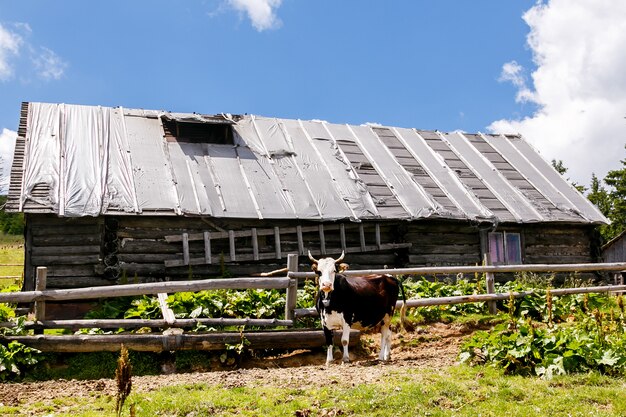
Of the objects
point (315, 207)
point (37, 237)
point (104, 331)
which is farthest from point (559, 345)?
point (37, 237)

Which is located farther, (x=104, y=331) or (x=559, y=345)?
(x=104, y=331)

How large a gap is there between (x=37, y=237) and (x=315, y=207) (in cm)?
771

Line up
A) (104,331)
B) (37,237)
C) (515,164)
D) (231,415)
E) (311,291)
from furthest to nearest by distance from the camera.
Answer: (515,164)
(37,237)
(311,291)
(104,331)
(231,415)

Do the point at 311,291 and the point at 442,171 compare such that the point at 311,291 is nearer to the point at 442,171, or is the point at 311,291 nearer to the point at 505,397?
the point at 505,397

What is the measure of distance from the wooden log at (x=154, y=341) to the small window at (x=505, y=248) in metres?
11.1

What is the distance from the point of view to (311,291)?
13820 mm

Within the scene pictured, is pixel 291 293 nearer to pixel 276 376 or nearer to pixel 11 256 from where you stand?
pixel 276 376

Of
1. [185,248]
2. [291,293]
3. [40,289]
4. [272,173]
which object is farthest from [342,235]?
[40,289]

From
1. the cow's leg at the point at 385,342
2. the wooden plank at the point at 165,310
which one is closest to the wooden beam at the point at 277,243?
the wooden plank at the point at 165,310

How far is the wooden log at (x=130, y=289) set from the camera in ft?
34.7

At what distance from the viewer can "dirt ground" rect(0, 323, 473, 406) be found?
8.30 meters

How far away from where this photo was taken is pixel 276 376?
888 cm

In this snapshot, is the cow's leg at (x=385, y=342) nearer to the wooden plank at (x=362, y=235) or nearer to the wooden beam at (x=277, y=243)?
the wooden beam at (x=277, y=243)

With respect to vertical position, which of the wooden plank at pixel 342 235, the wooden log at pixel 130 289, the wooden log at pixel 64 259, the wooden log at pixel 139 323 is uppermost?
the wooden plank at pixel 342 235
